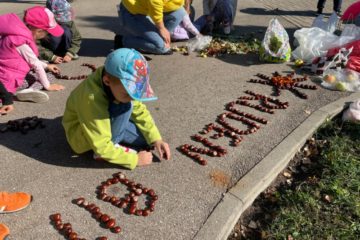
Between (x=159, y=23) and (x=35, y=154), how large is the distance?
3163mm

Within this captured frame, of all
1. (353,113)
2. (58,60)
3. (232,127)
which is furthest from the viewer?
(58,60)

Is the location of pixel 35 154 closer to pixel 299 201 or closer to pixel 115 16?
pixel 299 201

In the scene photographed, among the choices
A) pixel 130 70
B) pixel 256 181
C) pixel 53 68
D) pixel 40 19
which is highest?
pixel 130 70

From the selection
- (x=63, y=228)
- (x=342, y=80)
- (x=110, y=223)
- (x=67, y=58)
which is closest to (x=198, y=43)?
(x=67, y=58)

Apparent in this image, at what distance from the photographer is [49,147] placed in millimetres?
3977

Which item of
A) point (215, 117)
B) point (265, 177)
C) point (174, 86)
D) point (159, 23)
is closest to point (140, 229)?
point (265, 177)

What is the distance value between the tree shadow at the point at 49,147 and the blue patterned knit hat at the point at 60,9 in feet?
8.09

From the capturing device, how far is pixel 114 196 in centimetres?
334

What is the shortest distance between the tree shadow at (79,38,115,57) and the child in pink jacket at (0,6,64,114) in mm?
1598

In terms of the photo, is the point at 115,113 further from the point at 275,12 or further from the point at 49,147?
the point at 275,12

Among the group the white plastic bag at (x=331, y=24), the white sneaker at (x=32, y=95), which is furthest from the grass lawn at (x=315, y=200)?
the white plastic bag at (x=331, y=24)

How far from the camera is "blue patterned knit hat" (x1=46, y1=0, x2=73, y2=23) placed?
605 cm

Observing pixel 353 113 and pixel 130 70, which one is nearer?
pixel 130 70

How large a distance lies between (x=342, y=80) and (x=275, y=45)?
1233 mm
